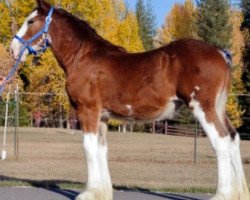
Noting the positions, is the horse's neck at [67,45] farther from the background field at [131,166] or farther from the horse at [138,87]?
the background field at [131,166]

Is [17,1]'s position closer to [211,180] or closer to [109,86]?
[211,180]

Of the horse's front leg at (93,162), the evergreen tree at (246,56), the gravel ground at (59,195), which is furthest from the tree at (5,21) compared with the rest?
the horse's front leg at (93,162)

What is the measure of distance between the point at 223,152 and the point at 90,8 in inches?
1299

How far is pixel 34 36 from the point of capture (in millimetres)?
8375

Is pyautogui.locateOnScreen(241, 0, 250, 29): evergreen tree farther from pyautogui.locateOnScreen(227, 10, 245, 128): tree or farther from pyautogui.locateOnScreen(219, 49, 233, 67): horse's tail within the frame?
pyautogui.locateOnScreen(219, 49, 233, 67): horse's tail

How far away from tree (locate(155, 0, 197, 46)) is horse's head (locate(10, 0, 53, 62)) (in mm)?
49837

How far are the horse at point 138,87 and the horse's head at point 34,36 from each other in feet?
0.05

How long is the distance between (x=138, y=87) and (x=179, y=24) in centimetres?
5801

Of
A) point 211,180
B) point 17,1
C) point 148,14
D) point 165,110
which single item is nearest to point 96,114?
point 165,110

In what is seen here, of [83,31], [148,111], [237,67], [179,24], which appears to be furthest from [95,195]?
[179,24]

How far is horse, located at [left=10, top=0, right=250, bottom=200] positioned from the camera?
291 inches

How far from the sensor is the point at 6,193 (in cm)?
878

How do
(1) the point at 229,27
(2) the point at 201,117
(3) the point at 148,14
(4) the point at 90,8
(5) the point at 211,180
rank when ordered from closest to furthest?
(2) the point at 201,117
(5) the point at 211,180
(4) the point at 90,8
(1) the point at 229,27
(3) the point at 148,14

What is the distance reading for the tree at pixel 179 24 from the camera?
61.2m
